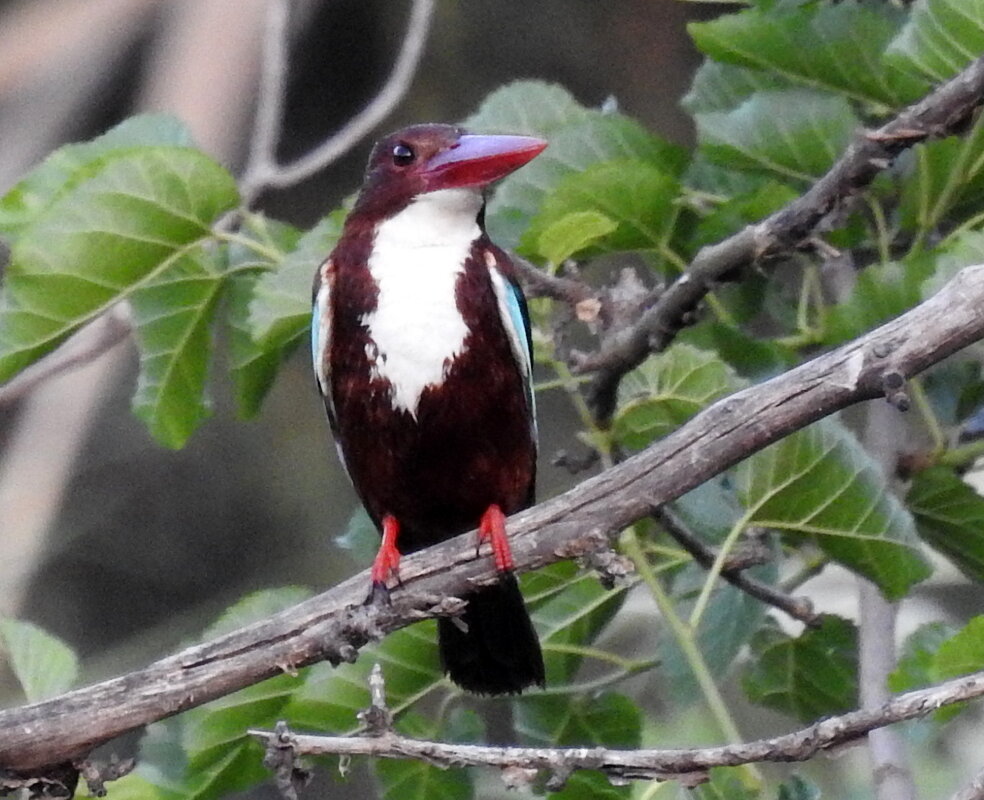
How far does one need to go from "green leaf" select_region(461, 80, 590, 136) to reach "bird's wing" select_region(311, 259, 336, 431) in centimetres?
34

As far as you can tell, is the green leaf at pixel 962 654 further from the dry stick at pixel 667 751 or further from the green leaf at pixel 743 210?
the green leaf at pixel 743 210

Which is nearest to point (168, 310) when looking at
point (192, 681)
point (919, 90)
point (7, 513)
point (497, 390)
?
point (497, 390)

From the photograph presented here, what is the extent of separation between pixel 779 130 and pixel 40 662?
3.97ft

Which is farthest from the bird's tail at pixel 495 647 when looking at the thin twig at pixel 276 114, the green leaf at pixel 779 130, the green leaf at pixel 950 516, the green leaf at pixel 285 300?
the thin twig at pixel 276 114

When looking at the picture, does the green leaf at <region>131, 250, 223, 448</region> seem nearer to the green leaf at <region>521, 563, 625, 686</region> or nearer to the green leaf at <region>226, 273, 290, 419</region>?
the green leaf at <region>226, 273, 290, 419</region>

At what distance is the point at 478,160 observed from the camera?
2299mm

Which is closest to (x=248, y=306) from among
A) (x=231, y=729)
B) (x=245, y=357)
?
(x=245, y=357)

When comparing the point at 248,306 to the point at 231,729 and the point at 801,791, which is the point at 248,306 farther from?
the point at 801,791

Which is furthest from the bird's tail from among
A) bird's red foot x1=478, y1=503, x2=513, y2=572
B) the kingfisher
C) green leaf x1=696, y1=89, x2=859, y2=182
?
green leaf x1=696, y1=89, x2=859, y2=182

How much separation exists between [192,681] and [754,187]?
1.07m

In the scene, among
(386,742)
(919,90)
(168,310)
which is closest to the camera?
(386,742)

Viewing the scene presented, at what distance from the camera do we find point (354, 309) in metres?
2.29

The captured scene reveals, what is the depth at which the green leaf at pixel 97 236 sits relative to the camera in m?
2.16

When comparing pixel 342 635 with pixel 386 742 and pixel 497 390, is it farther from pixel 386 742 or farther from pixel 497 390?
pixel 497 390
